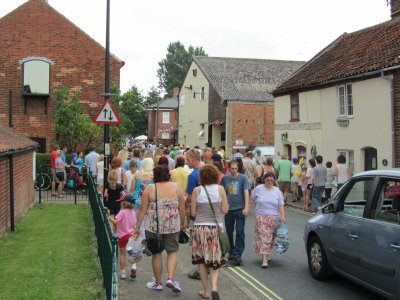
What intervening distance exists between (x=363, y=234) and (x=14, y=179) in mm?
8374

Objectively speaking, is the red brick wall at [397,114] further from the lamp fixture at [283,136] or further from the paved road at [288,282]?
the lamp fixture at [283,136]

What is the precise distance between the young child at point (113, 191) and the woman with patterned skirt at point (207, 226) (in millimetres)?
3374

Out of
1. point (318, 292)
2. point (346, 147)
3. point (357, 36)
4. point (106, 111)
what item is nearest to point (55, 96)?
point (106, 111)

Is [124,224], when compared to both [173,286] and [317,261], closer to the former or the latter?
[173,286]

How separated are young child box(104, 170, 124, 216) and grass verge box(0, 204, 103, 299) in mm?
813

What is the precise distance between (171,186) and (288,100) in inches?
717

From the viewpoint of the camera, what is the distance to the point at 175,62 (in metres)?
93.0

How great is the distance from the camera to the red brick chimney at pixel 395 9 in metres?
20.3

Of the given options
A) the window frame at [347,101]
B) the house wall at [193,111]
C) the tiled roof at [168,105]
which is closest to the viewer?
the window frame at [347,101]

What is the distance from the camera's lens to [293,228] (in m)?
12.5

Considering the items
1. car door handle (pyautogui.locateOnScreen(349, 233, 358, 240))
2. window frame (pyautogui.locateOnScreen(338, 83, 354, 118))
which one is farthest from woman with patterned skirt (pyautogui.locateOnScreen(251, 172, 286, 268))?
window frame (pyautogui.locateOnScreen(338, 83, 354, 118))

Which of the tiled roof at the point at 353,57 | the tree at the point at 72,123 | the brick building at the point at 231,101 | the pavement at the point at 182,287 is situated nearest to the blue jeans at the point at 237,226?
the pavement at the point at 182,287

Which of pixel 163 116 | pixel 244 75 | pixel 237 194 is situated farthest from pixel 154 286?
pixel 163 116

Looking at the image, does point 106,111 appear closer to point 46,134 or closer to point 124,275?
point 124,275
